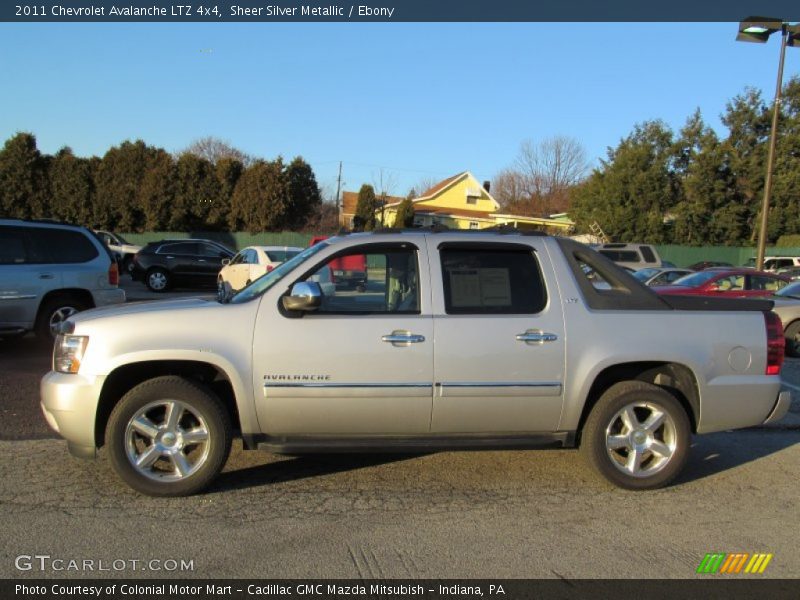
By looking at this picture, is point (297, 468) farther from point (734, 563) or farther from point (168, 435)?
point (734, 563)

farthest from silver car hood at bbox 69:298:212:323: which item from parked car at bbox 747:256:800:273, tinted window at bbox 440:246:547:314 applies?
parked car at bbox 747:256:800:273

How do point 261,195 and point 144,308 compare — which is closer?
point 144,308

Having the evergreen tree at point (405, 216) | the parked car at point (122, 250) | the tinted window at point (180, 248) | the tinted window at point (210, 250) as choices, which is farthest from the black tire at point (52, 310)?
the evergreen tree at point (405, 216)

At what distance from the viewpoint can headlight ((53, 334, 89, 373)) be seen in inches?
163

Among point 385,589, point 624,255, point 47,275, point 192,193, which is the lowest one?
point 385,589

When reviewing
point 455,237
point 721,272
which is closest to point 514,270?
point 455,237

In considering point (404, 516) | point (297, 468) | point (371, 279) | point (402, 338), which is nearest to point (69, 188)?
point (297, 468)

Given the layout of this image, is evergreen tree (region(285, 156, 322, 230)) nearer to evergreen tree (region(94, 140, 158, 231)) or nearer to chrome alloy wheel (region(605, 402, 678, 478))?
evergreen tree (region(94, 140, 158, 231))

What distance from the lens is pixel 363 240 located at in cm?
455

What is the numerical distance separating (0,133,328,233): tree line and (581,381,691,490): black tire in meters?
32.6

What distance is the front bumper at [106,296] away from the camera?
30.1 feet

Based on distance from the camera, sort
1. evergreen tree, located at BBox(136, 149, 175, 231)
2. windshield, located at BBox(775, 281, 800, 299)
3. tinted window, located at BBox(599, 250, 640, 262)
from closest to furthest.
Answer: windshield, located at BBox(775, 281, 800, 299)
tinted window, located at BBox(599, 250, 640, 262)
evergreen tree, located at BBox(136, 149, 175, 231)

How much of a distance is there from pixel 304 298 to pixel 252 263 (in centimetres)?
1173

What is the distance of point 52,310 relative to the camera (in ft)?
29.1
